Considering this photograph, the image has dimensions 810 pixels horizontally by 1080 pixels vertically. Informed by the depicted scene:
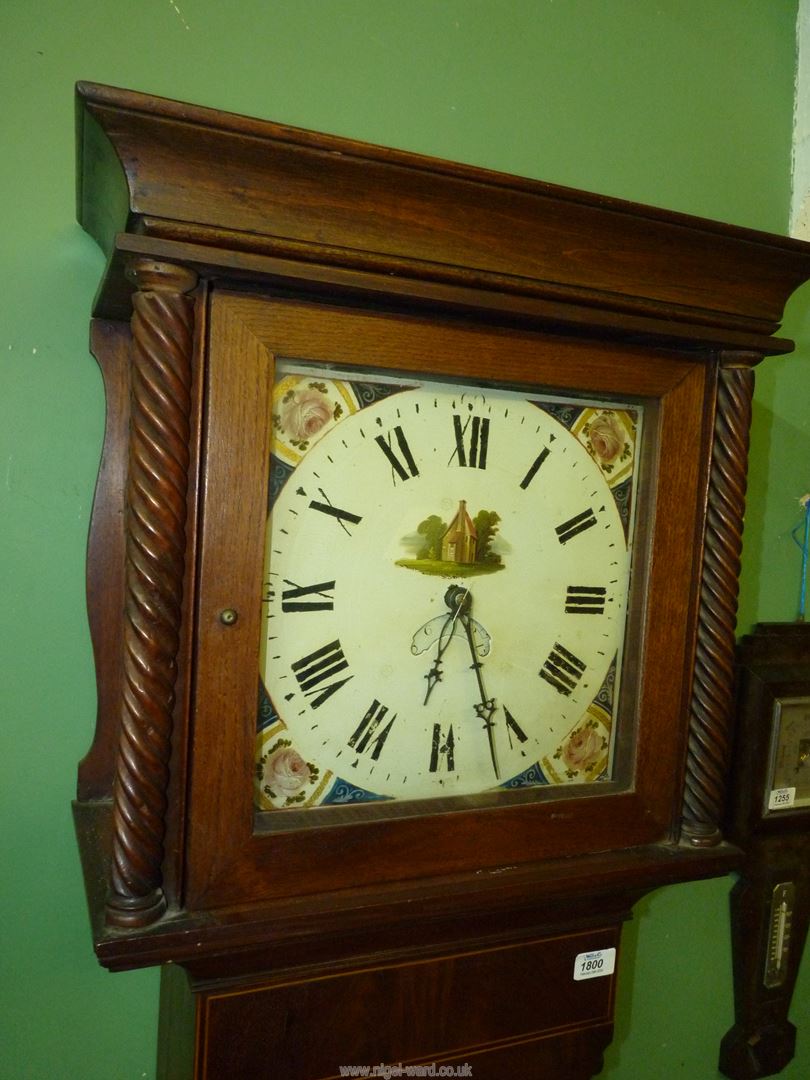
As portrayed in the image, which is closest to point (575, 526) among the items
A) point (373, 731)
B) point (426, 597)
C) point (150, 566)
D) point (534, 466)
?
point (534, 466)

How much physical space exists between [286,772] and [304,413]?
0.32 metres

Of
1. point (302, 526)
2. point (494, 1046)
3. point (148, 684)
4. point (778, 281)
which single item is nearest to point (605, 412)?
point (778, 281)

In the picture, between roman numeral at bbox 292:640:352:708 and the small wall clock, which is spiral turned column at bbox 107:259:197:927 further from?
the small wall clock

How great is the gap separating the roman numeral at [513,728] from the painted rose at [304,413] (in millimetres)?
333

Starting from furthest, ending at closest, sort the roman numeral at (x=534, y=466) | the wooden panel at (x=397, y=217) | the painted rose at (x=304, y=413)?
the roman numeral at (x=534, y=466), the painted rose at (x=304, y=413), the wooden panel at (x=397, y=217)

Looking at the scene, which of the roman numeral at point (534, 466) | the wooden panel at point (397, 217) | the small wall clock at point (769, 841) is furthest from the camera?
the small wall clock at point (769, 841)

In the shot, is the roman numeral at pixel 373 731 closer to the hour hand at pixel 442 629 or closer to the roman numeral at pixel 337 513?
the hour hand at pixel 442 629

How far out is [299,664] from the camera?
0.70 m

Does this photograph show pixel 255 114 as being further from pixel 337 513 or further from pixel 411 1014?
pixel 411 1014

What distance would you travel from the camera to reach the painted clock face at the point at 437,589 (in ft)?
2.28

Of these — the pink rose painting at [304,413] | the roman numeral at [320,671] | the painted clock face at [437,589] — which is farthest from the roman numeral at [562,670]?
the pink rose painting at [304,413]

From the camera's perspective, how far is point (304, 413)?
27.1 inches

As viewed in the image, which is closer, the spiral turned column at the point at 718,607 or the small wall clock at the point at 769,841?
the spiral turned column at the point at 718,607

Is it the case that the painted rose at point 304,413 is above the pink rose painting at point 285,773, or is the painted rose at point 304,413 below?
above
